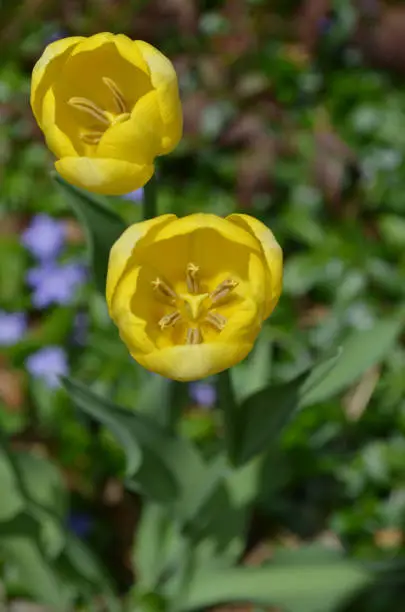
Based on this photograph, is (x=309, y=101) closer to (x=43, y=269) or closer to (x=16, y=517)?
(x=43, y=269)

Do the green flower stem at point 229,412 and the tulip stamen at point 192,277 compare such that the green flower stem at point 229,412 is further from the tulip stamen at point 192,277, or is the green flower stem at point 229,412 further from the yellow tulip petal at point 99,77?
the yellow tulip petal at point 99,77

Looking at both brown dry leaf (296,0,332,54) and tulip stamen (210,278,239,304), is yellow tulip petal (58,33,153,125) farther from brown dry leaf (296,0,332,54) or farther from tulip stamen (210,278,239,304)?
brown dry leaf (296,0,332,54)

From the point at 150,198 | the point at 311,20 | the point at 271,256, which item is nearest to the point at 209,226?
the point at 271,256

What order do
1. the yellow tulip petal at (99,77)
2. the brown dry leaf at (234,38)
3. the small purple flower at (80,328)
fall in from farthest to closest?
the brown dry leaf at (234,38)
the small purple flower at (80,328)
the yellow tulip petal at (99,77)

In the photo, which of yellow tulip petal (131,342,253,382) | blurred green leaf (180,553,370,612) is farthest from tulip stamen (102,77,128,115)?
blurred green leaf (180,553,370,612)

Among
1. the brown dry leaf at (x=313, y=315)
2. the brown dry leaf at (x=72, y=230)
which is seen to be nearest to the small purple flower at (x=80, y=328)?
the brown dry leaf at (x=72, y=230)

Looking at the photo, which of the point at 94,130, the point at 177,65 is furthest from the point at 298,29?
the point at 94,130
